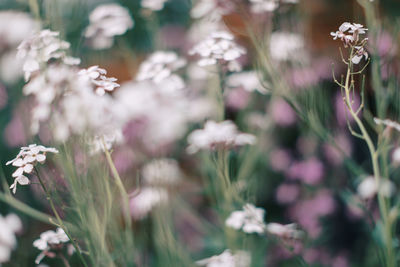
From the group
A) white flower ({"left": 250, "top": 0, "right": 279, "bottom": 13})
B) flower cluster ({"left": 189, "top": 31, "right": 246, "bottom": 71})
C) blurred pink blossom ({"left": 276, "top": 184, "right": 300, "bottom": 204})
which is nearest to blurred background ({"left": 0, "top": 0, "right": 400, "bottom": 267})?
blurred pink blossom ({"left": 276, "top": 184, "right": 300, "bottom": 204})

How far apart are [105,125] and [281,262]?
147 cm

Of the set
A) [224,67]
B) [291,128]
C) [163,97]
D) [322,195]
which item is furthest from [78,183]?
[291,128]

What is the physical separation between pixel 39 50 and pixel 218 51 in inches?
22.2

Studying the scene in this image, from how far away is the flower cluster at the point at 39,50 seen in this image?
1217 millimetres

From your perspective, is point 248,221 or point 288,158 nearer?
point 248,221

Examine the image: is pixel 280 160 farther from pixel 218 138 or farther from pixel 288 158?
pixel 218 138

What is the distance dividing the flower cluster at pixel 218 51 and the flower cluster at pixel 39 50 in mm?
407

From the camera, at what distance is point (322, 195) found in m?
2.38

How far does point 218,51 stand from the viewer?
1368 mm

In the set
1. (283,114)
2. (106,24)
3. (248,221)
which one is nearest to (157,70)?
(106,24)

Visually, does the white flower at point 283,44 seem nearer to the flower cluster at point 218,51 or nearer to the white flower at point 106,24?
the flower cluster at point 218,51

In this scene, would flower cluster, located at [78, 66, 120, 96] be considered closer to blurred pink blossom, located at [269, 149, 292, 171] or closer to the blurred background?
the blurred background

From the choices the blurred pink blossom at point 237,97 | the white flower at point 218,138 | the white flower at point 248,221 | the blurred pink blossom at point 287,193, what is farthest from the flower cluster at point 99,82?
the blurred pink blossom at point 287,193

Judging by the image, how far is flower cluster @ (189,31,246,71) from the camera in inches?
53.3
